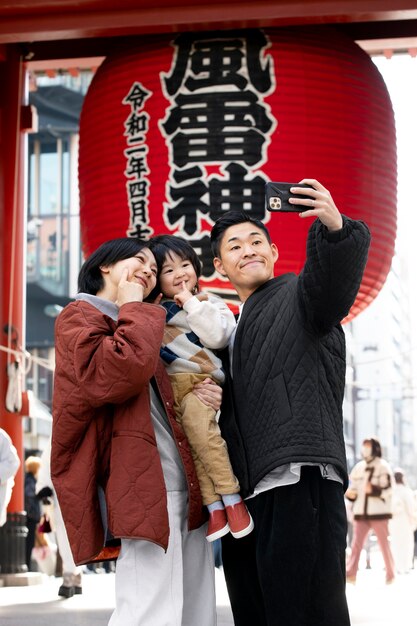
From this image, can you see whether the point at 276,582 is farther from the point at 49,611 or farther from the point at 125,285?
the point at 49,611

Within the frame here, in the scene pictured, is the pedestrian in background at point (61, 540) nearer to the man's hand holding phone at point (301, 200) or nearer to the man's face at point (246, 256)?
the man's face at point (246, 256)

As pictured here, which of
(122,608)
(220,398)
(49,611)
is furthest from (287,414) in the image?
(49,611)

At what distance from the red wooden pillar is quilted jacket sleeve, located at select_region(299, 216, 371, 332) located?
212 inches

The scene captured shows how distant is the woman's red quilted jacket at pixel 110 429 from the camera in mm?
2865

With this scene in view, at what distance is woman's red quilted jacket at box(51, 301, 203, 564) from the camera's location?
2.87m

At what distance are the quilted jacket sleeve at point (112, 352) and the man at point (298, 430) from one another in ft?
1.12

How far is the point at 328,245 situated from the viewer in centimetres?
287

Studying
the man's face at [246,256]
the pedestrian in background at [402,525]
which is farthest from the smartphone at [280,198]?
the pedestrian in background at [402,525]

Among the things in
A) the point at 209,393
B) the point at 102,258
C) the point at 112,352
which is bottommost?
the point at 209,393

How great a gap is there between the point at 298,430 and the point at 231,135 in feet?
11.0

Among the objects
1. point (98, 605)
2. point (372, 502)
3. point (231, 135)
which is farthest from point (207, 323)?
point (372, 502)

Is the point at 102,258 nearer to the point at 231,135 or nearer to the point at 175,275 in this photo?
the point at 175,275

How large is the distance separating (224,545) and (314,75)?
12.2 feet

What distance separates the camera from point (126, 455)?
115 inches
